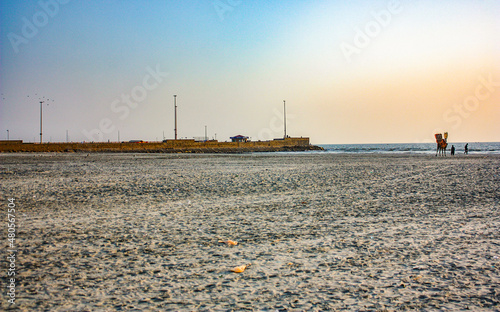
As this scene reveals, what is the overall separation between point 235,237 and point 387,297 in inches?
104

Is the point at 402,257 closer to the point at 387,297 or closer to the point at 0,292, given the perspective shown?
the point at 387,297

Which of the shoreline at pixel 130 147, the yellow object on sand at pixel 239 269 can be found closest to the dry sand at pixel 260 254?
the yellow object on sand at pixel 239 269

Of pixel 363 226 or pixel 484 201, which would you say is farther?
pixel 484 201

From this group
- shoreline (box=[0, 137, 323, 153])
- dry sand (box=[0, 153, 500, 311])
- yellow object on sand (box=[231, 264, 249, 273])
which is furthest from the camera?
shoreline (box=[0, 137, 323, 153])

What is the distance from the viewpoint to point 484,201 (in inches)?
341

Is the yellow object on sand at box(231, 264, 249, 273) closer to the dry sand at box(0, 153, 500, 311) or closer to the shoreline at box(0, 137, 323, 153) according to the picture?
the dry sand at box(0, 153, 500, 311)

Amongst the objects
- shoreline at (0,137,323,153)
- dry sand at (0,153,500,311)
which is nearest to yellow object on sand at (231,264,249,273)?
dry sand at (0,153,500,311)

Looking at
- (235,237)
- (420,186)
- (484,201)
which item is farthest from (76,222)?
(420,186)

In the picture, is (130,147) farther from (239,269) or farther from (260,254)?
(239,269)

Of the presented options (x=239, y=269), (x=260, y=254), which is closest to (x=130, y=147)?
(x=260, y=254)

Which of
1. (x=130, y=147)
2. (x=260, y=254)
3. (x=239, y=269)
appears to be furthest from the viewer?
(x=130, y=147)

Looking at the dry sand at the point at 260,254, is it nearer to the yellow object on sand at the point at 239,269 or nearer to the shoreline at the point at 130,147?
the yellow object on sand at the point at 239,269

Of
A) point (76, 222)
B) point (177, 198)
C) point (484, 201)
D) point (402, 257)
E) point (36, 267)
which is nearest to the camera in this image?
point (36, 267)

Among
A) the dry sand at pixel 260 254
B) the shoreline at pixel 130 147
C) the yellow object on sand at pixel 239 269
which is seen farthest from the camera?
the shoreline at pixel 130 147
